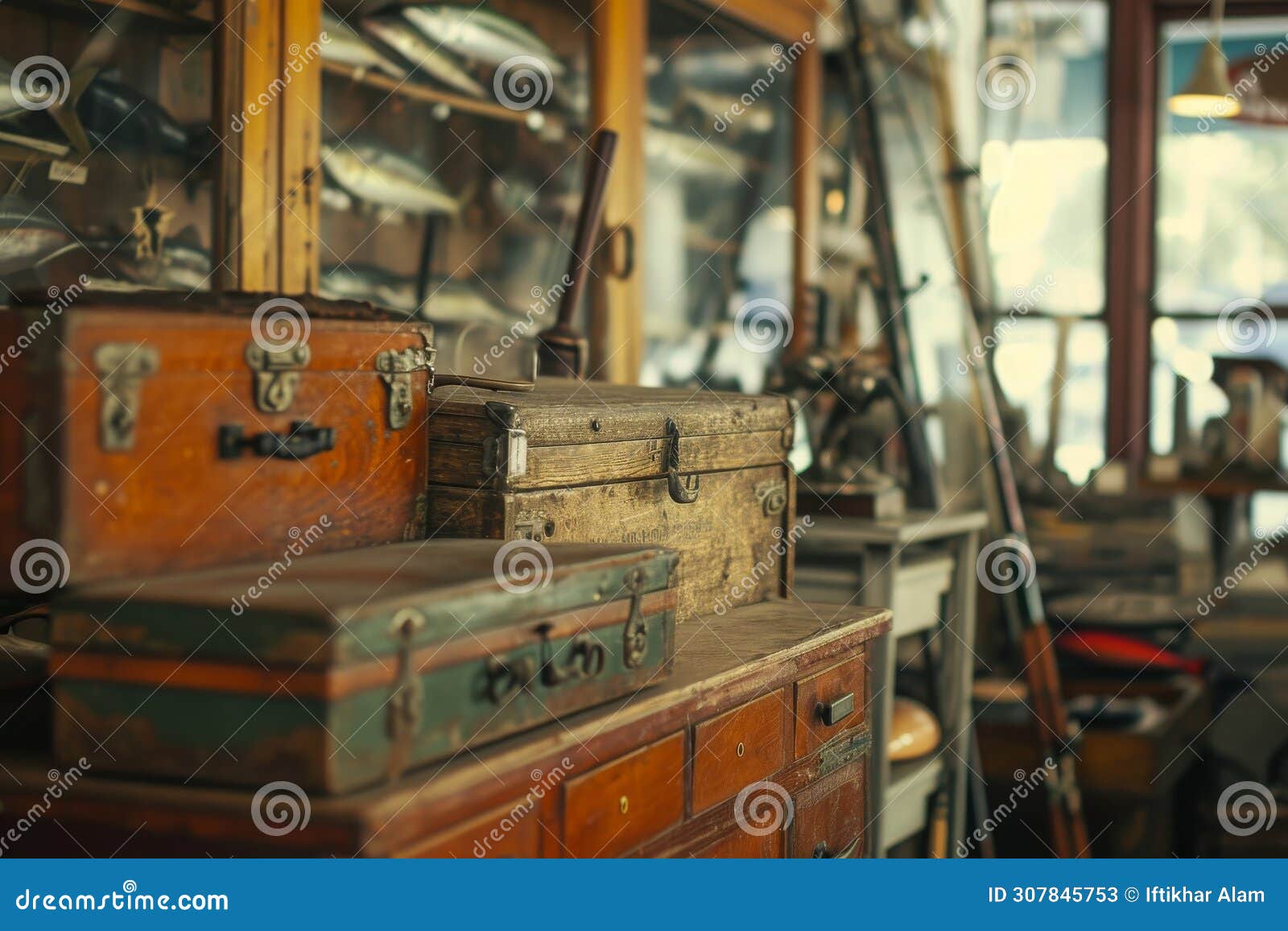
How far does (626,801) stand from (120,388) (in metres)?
0.64

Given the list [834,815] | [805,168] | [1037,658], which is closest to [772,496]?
[834,815]

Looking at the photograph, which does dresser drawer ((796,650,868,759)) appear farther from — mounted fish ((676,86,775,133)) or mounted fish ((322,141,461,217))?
mounted fish ((676,86,775,133))

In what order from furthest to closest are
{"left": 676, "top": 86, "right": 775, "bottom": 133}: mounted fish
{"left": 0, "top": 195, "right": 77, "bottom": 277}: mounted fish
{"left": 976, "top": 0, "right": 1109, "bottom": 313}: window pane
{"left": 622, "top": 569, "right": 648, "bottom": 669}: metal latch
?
{"left": 976, "top": 0, "right": 1109, "bottom": 313}: window pane, {"left": 676, "top": 86, "right": 775, "bottom": 133}: mounted fish, {"left": 0, "top": 195, "right": 77, "bottom": 277}: mounted fish, {"left": 622, "top": 569, "right": 648, "bottom": 669}: metal latch

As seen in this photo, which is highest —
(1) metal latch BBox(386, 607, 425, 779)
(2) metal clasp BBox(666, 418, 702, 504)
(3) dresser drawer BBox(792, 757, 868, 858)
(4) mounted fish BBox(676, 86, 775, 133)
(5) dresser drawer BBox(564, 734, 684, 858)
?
(4) mounted fish BBox(676, 86, 775, 133)

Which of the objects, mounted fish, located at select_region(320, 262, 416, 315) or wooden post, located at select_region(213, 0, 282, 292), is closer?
wooden post, located at select_region(213, 0, 282, 292)

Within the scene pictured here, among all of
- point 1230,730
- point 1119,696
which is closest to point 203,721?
point 1119,696

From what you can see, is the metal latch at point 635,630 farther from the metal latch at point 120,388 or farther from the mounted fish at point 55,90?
the mounted fish at point 55,90

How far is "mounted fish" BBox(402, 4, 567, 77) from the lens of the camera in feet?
8.41

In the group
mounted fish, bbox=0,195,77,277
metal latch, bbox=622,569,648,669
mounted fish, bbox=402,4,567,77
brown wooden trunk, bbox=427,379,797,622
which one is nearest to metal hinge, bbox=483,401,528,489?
brown wooden trunk, bbox=427,379,797,622

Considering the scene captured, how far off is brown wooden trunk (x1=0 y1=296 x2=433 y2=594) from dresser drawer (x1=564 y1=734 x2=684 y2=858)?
351 mm

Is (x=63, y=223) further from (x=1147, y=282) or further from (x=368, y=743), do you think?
(x=1147, y=282)

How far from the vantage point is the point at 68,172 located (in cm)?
185

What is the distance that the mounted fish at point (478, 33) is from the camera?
2564 millimetres

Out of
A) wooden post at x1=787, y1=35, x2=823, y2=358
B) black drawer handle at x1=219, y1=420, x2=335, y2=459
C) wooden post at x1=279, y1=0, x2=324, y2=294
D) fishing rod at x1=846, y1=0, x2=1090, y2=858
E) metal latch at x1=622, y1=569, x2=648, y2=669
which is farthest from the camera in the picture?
wooden post at x1=787, y1=35, x2=823, y2=358
